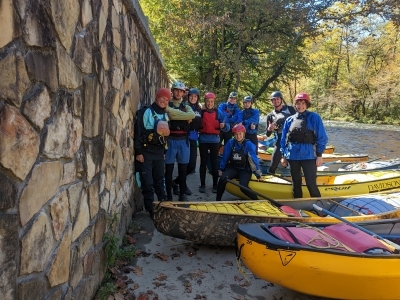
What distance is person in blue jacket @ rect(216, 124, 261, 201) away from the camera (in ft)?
19.7

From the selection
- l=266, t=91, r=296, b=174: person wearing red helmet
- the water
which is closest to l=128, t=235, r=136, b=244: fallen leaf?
l=266, t=91, r=296, b=174: person wearing red helmet

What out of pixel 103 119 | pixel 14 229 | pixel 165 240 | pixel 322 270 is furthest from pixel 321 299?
pixel 14 229

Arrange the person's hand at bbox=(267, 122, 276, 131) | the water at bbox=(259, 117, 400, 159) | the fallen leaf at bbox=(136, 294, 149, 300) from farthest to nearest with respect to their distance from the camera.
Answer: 1. the water at bbox=(259, 117, 400, 159)
2. the person's hand at bbox=(267, 122, 276, 131)
3. the fallen leaf at bbox=(136, 294, 149, 300)

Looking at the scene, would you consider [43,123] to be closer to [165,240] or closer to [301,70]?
[165,240]

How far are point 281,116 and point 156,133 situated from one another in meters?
3.99

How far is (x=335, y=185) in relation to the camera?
655 centimetres

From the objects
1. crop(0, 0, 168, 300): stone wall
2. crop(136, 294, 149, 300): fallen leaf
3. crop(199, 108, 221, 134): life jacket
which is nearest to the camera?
crop(0, 0, 168, 300): stone wall

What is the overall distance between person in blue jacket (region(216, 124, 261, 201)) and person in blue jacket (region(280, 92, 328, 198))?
2.00 feet

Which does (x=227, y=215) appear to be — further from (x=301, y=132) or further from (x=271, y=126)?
(x=271, y=126)

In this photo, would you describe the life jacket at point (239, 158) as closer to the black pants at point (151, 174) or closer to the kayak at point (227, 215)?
the kayak at point (227, 215)

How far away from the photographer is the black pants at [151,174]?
4.86 meters

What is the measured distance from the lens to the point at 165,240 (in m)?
4.63

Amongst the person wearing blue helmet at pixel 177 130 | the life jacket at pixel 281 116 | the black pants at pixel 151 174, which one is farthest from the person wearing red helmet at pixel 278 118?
the black pants at pixel 151 174

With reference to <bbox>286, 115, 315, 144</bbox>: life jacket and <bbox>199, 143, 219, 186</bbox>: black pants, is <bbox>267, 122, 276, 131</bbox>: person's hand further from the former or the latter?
<bbox>286, 115, 315, 144</bbox>: life jacket
